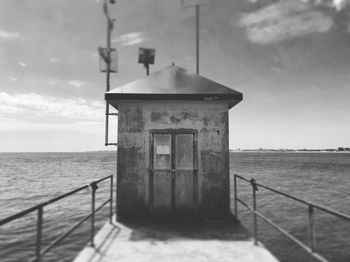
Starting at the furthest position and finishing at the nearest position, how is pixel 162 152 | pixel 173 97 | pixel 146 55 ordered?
pixel 146 55 < pixel 162 152 < pixel 173 97

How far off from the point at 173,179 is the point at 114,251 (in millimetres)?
2018

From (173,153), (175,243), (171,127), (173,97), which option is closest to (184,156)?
(173,153)

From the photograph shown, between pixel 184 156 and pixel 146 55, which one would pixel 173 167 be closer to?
pixel 184 156

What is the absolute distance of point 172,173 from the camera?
5652 millimetres

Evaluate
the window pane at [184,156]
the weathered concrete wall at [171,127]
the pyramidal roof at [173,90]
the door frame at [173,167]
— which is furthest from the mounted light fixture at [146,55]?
the window pane at [184,156]

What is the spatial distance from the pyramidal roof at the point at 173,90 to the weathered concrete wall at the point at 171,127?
206 mm

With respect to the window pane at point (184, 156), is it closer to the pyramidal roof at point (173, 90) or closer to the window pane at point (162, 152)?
the window pane at point (162, 152)

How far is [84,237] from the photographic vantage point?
1002cm

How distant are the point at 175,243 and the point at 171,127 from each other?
2295mm

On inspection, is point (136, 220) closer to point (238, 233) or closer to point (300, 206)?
point (238, 233)

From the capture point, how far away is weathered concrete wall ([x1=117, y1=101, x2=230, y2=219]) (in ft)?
18.4

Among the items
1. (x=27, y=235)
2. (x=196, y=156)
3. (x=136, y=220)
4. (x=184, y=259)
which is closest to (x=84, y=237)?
(x=27, y=235)

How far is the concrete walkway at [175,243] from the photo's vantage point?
3752mm

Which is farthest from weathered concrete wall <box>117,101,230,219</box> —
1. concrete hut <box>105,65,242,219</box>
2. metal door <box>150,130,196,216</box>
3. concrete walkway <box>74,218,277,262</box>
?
concrete walkway <box>74,218,277,262</box>
